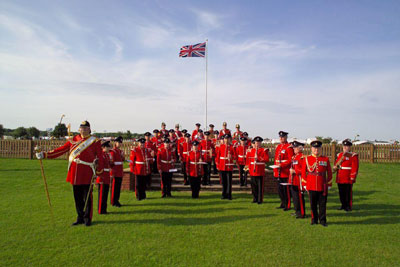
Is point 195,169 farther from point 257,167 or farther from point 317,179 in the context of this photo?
point 317,179

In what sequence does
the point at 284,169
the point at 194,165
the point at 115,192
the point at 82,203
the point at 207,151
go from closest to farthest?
the point at 82,203 → the point at 284,169 → the point at 115,192 → the point at 194,165 → the point at 207,151

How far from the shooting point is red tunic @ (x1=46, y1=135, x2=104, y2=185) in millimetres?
5801

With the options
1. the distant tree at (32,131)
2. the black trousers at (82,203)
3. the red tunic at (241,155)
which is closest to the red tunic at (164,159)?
the red tunic at (241,155)

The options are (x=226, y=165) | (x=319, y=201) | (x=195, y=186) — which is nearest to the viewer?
(x=319, y=201)

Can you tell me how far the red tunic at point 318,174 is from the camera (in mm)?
6020

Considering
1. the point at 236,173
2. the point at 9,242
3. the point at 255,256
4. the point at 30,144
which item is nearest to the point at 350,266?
the point at 255,256

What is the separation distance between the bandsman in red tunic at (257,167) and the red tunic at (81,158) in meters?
4.69

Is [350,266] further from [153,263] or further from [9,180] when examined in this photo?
[9,180]

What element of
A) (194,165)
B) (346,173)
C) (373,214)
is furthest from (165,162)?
(373,214)

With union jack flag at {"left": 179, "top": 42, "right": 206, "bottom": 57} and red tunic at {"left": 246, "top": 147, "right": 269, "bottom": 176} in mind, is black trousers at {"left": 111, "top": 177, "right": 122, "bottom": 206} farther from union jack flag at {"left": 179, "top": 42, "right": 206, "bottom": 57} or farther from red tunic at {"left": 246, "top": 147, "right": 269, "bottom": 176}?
union jack flag at {"left": 179, "top": 42, "right": 206, "bottom": 57}

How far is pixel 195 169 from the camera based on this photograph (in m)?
8.80

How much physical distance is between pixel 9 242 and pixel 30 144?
17.6 meters

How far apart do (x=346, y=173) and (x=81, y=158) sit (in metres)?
7.42

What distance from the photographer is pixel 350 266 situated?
414 cm
